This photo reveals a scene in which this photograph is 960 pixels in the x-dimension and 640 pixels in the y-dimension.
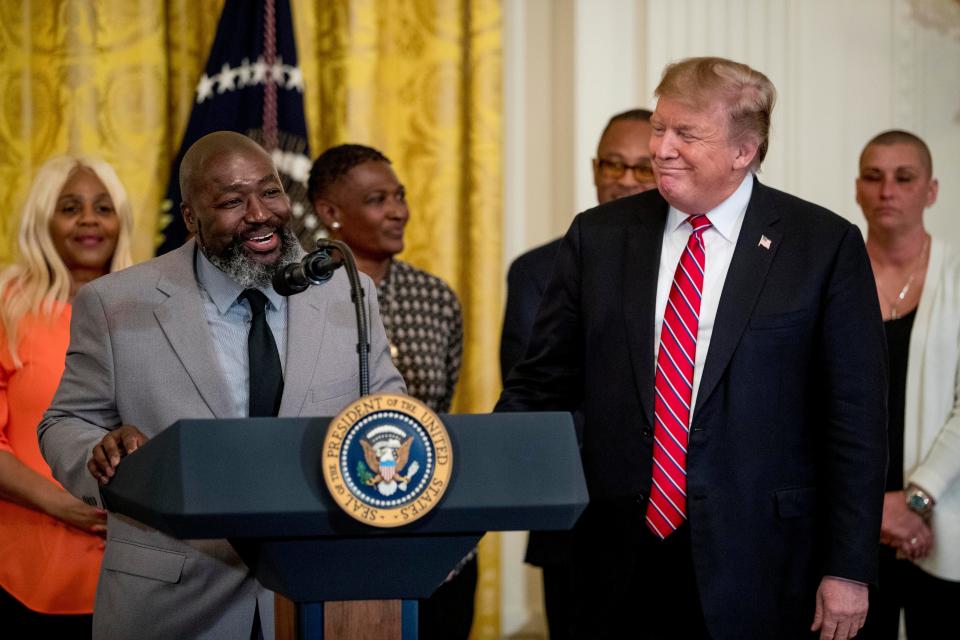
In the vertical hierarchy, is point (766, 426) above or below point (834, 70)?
below

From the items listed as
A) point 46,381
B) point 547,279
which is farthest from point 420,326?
point 46,381

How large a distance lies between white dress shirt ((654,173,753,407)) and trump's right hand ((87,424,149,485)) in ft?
3.59

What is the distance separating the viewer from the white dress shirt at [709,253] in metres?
2.57

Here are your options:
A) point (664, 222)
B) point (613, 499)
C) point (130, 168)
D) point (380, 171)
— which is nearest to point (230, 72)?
point (130, 168)

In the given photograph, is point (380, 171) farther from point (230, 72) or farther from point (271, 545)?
point (271, 545)

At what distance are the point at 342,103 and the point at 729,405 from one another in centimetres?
261

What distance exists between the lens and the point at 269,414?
235cm

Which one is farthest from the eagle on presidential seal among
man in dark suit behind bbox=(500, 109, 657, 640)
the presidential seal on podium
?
man in dark suit behind bbox=(500, 109, 657, 640)

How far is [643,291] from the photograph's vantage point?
263 centimetres

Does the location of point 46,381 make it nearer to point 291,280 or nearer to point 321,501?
point 291,280

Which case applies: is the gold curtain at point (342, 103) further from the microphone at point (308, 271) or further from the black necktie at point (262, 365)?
the microphone at point (308, 271)

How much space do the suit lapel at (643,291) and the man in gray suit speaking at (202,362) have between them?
0.51 m

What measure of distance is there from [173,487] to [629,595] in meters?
1.20

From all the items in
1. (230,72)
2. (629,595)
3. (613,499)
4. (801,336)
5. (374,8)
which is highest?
(374,8)
